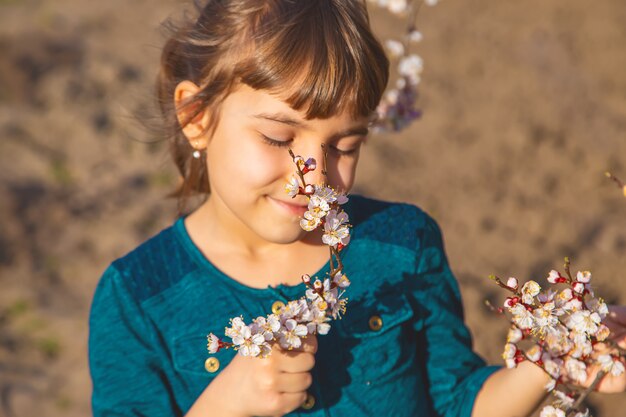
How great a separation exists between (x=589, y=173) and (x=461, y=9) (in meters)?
2.68

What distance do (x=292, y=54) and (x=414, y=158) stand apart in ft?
14.1

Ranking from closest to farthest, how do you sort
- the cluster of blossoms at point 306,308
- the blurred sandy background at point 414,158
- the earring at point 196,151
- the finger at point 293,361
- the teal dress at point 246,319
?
the cluster of blossoms at point 306,308 < the finger at point 293,361 < the teal dress at point 246,319 < the earring at point 196,151 < the blurred sandy background at point 414,158

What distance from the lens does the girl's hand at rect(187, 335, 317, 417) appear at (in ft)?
5.17

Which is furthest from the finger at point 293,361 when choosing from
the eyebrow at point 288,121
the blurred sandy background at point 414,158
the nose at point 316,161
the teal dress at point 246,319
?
the blurred sandy background at point 414,158

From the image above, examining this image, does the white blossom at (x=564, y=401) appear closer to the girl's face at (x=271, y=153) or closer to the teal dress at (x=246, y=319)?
the teal dress at (x=246, y=319)

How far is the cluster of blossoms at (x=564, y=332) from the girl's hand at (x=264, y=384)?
1.35 feet

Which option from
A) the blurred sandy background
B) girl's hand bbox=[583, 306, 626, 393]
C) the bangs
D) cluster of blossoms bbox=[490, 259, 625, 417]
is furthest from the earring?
the blurred sandy background

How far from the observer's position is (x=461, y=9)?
7621 mm

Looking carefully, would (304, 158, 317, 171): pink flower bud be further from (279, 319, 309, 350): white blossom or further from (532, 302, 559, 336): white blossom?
(532, 302, 559, 336): white blossom

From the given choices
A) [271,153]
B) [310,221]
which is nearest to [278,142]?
[271,153]

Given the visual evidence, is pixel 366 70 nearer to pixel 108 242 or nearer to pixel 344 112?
pixel 344 112

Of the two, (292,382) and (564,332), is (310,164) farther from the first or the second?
(564,332)

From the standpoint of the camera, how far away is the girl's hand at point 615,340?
5.51 feet

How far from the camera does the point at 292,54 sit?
1.67 m
